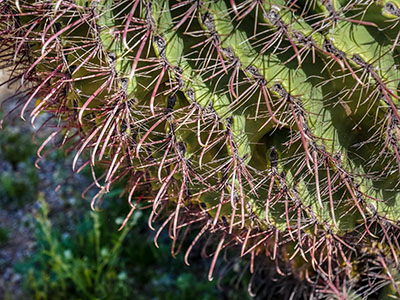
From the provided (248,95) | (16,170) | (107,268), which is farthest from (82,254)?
(248,95)

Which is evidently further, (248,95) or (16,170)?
(16,170)

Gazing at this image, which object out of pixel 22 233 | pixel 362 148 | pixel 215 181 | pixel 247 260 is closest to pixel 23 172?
pixel 22 233

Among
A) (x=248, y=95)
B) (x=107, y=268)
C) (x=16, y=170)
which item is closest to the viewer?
(x=248, y=95)

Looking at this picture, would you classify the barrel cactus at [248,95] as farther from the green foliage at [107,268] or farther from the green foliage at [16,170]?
the green foliage at [16,170]

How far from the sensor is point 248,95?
977 mm

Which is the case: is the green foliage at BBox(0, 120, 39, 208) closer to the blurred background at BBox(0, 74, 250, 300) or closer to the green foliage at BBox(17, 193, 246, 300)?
the blurred background at BBox(0, 74, 250, 300)

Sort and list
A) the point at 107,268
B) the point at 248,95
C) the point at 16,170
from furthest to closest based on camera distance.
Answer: the point at 16,170, the point at 107,268, the point at 248,95

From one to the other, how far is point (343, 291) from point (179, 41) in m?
0.92

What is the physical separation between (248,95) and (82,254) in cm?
167

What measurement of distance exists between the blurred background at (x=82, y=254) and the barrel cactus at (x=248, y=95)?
0.69 metres

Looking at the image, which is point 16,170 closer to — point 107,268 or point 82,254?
point 82,254

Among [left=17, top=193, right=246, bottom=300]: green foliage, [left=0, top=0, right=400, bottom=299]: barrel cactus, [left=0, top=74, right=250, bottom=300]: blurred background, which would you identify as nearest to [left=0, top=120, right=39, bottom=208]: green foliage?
[left=0, top=74, right=250, bottom=300]: blurred background

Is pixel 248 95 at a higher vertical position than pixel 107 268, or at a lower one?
higher

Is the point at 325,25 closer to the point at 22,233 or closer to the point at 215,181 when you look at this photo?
the point at 215,181
